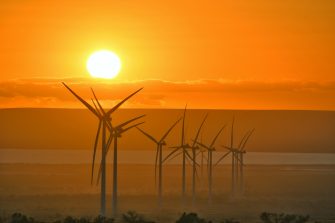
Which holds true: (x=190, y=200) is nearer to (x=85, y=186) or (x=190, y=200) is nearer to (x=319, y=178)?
(x=85, y=186)

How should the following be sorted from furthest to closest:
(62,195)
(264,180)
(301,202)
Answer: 1. (264,180)
2. (62,195)
3. (301,202)

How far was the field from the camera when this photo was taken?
87000 millimetres

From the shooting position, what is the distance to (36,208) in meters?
88.6

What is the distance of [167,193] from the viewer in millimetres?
109312

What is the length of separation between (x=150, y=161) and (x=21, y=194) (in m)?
78.0

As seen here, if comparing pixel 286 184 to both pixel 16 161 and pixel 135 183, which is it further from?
pixel 16 161

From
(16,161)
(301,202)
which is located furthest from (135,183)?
(16,161)

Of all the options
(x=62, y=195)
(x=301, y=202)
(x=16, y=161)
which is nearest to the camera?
(x=301, y=202)

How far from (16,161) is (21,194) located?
75010mm

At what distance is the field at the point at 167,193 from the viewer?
8700cm

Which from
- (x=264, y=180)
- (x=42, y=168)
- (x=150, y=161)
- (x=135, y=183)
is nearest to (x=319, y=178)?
(x=264, y=180)

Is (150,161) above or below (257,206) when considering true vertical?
above

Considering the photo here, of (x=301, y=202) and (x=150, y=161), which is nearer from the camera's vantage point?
(x=301, y=202)

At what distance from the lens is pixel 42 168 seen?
516 ft
